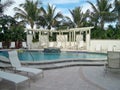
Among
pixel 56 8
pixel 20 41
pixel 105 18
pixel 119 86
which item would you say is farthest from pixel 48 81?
pixel 56 8

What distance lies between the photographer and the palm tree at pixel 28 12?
93.4 ft

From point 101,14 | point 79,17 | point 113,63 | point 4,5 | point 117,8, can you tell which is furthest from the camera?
point 79,17

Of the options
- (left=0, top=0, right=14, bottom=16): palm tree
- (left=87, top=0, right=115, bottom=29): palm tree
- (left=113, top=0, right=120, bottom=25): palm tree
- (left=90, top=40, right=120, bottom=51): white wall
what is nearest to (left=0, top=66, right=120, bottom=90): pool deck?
(left=90, top=40, right=120, bottom=51): white wall

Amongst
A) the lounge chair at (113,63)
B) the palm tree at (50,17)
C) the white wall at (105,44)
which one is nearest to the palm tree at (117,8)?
the white wall at (105,44)

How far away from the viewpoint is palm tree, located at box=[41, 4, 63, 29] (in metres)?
29.4

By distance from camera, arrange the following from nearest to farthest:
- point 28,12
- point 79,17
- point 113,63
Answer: point 113,63 < point 28,12 < point 79,17

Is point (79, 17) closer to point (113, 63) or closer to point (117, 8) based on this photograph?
point (117, 8)

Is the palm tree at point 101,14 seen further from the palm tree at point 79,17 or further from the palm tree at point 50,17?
the palm tree at point 50,17

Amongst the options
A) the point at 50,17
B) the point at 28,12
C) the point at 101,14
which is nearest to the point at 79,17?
the point at 101,14

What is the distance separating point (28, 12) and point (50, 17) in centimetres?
307

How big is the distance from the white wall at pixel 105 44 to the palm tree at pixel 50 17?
9.07 meters

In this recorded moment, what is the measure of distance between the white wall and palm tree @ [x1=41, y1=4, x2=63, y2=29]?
29.7ft

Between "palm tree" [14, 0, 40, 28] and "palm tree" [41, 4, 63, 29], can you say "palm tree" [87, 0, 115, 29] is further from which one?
"palm tree" [14, 0, 40, 28]

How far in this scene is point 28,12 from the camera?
28.6 m
